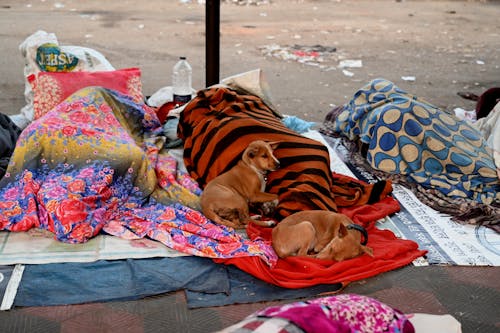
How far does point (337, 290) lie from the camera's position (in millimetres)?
3115

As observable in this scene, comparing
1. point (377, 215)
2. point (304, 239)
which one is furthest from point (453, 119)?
point (304, 239)

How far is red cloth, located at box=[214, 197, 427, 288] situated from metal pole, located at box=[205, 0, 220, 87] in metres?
2.64

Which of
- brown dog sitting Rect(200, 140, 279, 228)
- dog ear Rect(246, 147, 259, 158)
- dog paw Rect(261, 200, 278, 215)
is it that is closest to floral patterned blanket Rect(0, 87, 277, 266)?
brown dog sitting Rect(200, 140, 279, 228)

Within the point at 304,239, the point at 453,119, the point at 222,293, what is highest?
the point at 453,119

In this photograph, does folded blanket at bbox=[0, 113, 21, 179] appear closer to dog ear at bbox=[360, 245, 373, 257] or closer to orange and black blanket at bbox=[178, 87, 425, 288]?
orange and black blanket at bbox=[178, 87, 425, 288]

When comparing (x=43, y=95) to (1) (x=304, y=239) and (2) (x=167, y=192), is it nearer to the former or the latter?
(2) (x=167, y=192)

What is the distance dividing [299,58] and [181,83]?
3269 mm

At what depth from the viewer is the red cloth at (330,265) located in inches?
123

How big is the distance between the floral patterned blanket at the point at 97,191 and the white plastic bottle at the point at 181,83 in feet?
3.69

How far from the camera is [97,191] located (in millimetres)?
3592

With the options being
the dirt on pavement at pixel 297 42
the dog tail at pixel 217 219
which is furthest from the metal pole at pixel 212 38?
the dog tail at pixel 217 219

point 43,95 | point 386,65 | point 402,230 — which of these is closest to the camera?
point 402,230

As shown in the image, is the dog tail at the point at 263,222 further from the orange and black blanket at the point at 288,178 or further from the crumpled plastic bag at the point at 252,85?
the crumpled plastic bag at the point at 252,85

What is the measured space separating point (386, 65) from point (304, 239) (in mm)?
5702
